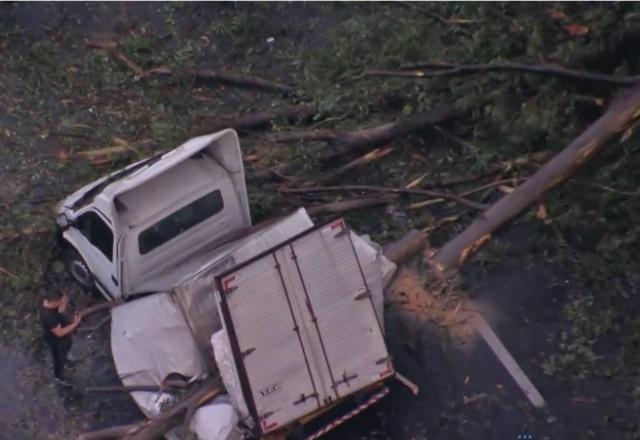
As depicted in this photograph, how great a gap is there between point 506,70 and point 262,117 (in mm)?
3637

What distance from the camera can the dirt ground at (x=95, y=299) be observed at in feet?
34.6

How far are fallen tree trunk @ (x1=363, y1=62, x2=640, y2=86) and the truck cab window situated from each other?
3.74m

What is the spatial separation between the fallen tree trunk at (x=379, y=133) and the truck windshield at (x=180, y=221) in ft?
6.80

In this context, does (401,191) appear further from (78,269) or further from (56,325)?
(56,325)

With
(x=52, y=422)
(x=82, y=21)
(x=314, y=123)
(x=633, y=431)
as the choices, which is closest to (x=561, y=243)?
(x=633, y=431)

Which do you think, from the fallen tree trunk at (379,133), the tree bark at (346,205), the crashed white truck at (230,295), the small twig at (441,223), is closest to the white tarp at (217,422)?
the crashed white truck at (230,295)

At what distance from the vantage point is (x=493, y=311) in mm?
11531

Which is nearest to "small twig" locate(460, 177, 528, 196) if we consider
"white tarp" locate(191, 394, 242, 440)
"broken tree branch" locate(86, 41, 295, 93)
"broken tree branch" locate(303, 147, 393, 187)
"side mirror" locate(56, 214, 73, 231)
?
"broken tree branch" locate(303, 147, 393, 187)

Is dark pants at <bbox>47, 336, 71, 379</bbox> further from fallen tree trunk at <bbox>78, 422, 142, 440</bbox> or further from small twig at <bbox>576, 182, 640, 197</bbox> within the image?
small twig at <bbox>576, 182, 640, 197</bbox>

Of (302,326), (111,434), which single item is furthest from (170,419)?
(302,326)

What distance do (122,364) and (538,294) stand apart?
4585 mm

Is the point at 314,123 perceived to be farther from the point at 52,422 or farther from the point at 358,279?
the point at 52,422

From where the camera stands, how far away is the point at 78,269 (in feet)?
40.8

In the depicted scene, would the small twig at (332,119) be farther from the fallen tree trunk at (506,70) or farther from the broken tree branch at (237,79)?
the broken tree branch at (237,79)
